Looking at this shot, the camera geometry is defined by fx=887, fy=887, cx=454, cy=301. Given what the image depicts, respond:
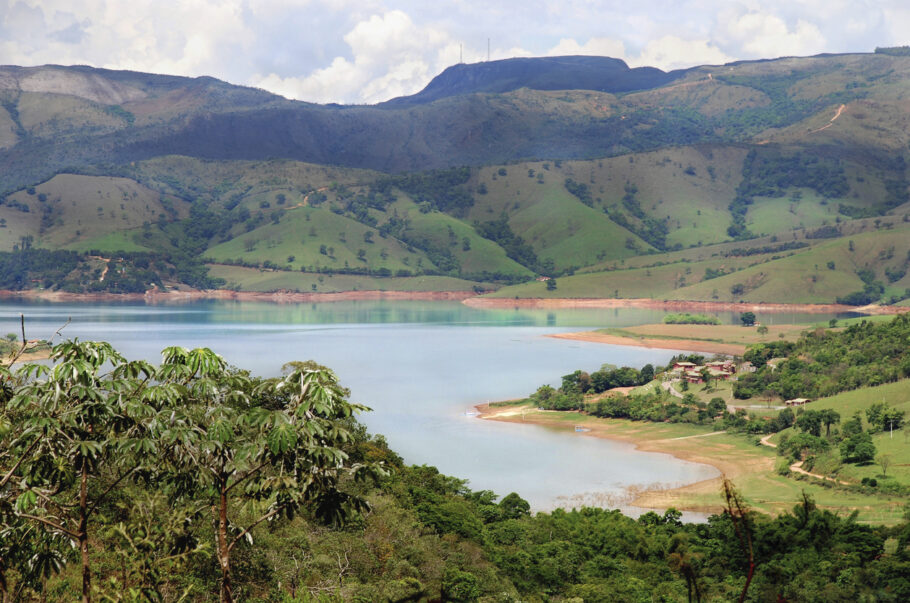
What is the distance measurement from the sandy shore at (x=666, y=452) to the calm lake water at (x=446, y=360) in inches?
48.4

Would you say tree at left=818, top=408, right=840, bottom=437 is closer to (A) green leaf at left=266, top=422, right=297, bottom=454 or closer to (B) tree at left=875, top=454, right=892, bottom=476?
(B) tree at left=875, top=454, right=892, bottom=476

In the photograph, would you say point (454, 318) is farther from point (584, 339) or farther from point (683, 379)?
point (683, 379)

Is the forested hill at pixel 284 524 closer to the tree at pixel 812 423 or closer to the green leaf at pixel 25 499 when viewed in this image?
the green leaf at pixel 25 499

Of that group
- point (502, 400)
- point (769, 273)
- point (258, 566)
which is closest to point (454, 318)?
point (769, 273)

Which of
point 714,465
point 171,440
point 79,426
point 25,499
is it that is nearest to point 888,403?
point 714,465

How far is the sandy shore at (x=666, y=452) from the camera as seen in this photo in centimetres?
4709

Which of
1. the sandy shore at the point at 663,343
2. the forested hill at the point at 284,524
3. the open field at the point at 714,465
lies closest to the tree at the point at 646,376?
the open field at the point at 714,465

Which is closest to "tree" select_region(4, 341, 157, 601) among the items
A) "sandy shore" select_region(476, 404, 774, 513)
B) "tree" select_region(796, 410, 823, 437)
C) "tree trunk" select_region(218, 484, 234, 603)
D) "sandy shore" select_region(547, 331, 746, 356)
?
"tree trunk" select_region(218, 484, 234, 603)

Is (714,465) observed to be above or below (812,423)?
below

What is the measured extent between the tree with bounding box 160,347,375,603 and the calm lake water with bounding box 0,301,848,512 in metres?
23.5

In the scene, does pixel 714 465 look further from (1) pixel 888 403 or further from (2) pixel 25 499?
(2) pixel 25 499

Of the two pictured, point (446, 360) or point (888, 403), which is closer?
point (888, 403)

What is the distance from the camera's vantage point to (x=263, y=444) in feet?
31.3

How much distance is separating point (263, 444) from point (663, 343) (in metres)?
124
